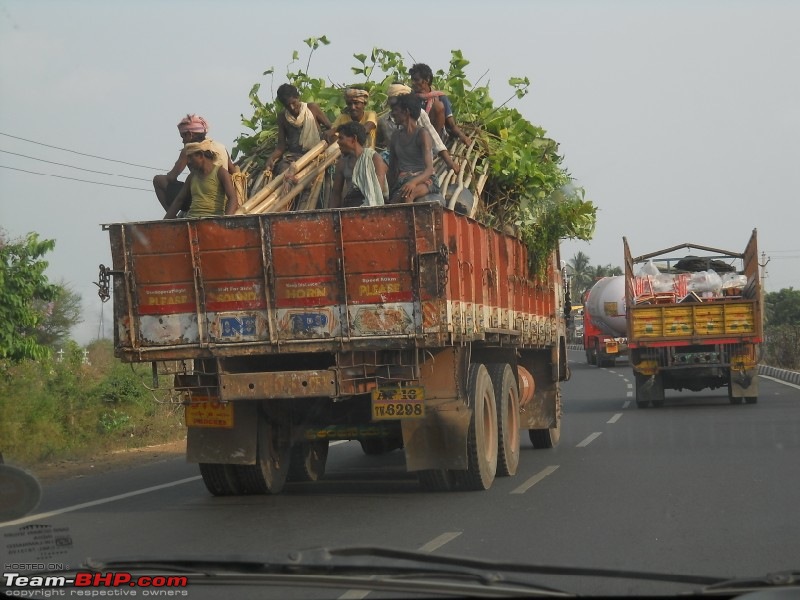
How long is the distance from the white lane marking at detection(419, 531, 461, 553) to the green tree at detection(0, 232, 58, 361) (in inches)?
469

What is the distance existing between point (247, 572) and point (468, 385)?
6.19 meters

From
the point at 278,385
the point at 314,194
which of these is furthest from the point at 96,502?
the point at 314,194

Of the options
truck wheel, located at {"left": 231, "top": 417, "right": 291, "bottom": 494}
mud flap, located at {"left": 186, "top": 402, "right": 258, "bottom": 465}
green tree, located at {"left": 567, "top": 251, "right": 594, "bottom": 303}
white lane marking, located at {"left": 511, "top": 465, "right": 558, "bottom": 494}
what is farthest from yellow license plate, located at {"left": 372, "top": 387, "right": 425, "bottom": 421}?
green tree, located at {"left": 567, "top": 251, "right": 594, "bottom": 303}

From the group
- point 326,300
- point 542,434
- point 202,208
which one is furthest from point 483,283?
point 542,434

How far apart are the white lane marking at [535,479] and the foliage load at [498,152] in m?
2.48

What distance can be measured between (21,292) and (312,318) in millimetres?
11043

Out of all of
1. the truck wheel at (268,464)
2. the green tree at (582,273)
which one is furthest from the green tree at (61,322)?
the green tree at (582,273)

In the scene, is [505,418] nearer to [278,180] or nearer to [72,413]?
[278,180]

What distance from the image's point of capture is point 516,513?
9430 mm

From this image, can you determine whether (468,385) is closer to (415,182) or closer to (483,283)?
(483,283)

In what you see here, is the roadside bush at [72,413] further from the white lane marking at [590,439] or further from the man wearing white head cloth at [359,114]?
the man wearing white head cloth at [359,114]

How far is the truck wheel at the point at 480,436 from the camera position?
10.5m

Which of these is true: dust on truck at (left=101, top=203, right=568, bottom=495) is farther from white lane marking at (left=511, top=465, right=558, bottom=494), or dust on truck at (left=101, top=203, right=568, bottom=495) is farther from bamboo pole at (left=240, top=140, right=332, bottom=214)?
bamboo pole at (left=240, top=140, right=332, bottom=214)

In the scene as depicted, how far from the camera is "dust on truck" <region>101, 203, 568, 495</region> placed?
9594mm
